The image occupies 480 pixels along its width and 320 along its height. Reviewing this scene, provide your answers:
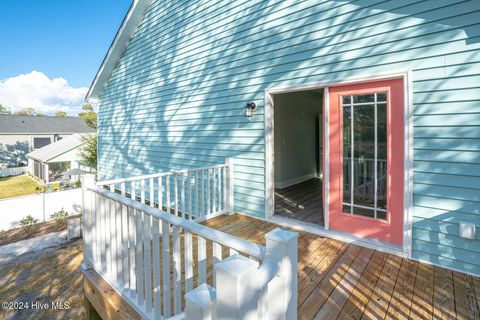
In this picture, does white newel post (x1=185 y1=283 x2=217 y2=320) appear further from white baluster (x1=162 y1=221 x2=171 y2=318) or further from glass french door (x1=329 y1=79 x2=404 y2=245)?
glass french door (x1=329 y1=79 x2=404 y2=245)

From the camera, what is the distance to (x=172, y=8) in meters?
5.82

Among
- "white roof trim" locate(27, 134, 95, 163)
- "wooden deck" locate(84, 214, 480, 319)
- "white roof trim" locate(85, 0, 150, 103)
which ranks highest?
"white roof trim" locate(85, 0, 150, 103)

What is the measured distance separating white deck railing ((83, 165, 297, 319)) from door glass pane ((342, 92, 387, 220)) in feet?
6.04

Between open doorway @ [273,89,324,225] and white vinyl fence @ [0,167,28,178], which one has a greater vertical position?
open doorway @ [273,89,324,225]

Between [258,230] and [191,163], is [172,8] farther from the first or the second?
[258,230]

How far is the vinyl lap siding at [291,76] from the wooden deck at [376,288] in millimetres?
356

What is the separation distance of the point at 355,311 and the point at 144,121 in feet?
20.5

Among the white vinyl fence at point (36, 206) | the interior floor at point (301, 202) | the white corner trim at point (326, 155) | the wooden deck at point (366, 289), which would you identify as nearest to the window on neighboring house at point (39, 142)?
the white vinyl fence at point (36, 206)

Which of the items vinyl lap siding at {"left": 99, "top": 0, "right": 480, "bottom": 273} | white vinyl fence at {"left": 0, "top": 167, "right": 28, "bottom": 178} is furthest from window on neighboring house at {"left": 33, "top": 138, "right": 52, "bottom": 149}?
vinyl lap siding at {"left": 99, "top": 0, "right": 480, "bottom": 273}

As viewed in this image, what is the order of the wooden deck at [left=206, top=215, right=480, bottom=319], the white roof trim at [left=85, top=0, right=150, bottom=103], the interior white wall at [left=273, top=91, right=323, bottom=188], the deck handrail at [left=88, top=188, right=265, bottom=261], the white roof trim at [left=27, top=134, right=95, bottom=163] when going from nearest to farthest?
the deck handrail at [left=88, top=188, right=265, bottom=261]
the wooden deck at [left=206, top=215, right=480, bottom=319]
the white roof trim at [left=85, top=0, right=150, bottom=103]
the interior white wall at [left=273, top=91, right=323, bottom=188]
the white roof trim at [left=27, top=134, right=95, bottom=163]

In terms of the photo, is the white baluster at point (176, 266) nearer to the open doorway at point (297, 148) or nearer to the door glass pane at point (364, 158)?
the door glass pane at point (364, 158)

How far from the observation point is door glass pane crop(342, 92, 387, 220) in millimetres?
3059

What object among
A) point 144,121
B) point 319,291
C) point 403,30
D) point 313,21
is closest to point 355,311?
point 319,291

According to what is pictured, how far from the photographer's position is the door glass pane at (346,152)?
10.8 ft
